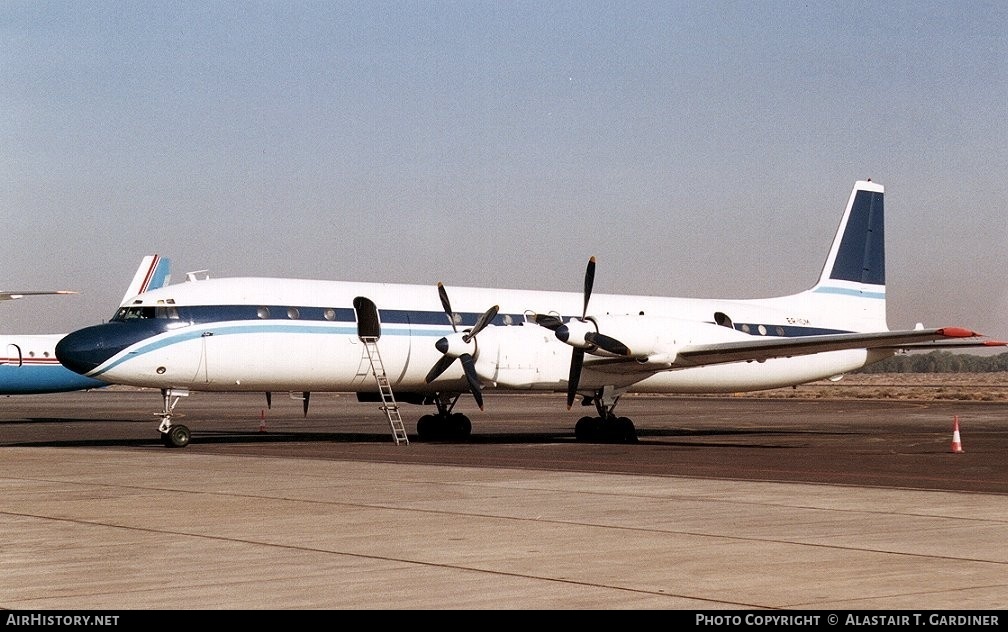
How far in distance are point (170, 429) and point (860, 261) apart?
21.9 m

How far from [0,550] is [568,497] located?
7427mm

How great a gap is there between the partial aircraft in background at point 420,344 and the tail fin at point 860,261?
530 centimetres

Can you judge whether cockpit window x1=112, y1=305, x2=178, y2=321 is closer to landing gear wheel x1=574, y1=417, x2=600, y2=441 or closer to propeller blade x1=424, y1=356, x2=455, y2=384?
propeller blade x1=424, y1=356, x2=455, y2=384

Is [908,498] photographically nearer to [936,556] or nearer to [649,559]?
[936,556]

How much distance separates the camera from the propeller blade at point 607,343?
98.4ft

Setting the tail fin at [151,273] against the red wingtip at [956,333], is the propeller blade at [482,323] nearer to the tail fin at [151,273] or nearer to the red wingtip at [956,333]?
the red wingtip at [956,333]

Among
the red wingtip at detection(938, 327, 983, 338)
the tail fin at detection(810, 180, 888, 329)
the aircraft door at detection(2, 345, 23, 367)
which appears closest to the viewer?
the red wingtip at detection(938, 327, 983, 338)

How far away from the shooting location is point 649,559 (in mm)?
11492

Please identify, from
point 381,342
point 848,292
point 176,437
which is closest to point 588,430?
point 381,342

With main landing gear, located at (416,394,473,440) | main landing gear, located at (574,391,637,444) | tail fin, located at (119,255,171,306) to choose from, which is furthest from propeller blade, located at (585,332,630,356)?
tail fin, located at (119,255,171,306)

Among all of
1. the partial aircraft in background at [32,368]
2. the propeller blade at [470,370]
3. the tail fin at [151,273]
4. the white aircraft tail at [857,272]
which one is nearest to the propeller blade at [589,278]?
the propeller blade at [470,370]

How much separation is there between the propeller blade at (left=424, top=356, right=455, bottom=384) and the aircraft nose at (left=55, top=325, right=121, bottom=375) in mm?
7339

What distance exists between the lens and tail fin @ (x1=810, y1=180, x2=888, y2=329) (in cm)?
3878
